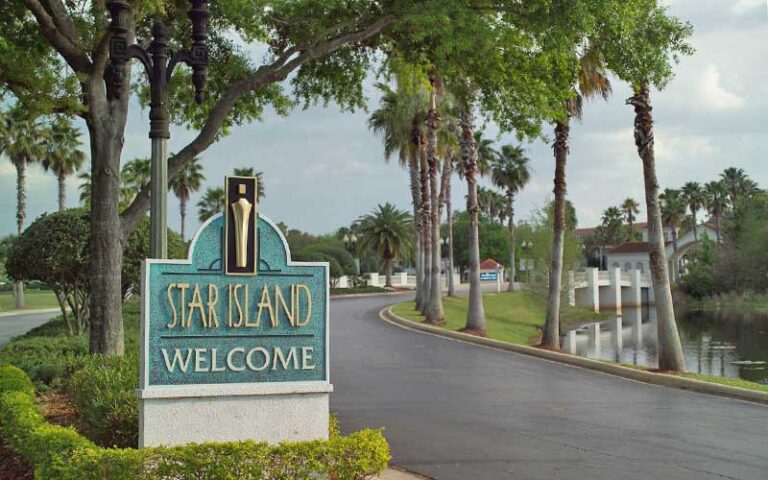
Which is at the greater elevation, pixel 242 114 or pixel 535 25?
pixel 535 25

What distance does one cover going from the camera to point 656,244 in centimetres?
1853

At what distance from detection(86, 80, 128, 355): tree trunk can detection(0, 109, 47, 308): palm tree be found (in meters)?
37.0

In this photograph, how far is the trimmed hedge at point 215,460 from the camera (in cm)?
625

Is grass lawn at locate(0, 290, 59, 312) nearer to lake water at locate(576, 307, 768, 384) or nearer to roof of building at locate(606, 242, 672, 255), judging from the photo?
lake water at locate(576, 307, 768, 384)

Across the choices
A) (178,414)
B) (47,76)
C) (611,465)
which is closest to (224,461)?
(178,414)

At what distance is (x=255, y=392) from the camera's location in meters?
7.21

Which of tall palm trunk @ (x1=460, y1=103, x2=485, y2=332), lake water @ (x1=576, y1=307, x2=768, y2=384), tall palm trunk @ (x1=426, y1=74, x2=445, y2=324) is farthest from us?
tall palm trunk @ (x1=426, y1=74, x2=445, y2=324)

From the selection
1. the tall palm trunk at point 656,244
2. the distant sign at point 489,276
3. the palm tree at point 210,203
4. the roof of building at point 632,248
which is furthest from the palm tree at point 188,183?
the roof of building at point 632,248

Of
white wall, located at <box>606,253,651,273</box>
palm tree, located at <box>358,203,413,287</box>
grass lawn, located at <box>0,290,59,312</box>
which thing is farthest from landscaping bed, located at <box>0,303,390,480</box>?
white wall, located at <box>606,253,651,273</box>

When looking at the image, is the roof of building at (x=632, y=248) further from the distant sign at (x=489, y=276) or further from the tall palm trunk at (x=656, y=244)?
the tall palm trunk at (x=656, y=244)

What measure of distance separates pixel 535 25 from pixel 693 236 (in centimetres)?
9540

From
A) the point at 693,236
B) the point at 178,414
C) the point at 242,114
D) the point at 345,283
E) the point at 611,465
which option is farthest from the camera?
the point at 693,236

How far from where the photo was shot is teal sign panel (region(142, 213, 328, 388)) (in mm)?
6988

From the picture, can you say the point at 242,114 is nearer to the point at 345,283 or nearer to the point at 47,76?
the point at 47,76
